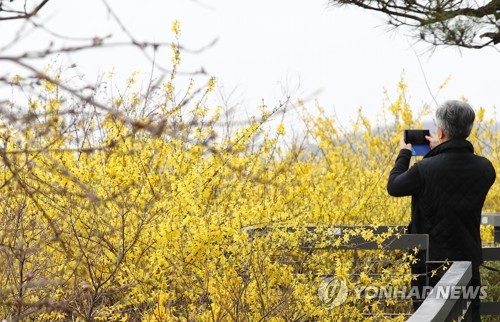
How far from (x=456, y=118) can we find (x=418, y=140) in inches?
13.7

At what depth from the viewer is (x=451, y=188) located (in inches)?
147

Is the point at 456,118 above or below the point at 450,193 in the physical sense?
above

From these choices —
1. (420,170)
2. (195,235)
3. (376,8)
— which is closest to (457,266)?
(420,170)

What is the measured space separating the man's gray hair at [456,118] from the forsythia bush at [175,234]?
2.51 ft

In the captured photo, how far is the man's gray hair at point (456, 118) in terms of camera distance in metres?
3.76

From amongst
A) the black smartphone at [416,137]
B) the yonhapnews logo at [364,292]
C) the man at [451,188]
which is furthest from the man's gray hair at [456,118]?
the yonhapnews logo at [364,292]

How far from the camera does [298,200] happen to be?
5809 millimetres

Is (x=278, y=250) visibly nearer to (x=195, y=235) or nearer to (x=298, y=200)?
(x=195, y=235)

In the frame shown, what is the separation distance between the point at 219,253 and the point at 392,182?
3.45ft

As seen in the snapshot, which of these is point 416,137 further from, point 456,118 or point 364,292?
point 364,292

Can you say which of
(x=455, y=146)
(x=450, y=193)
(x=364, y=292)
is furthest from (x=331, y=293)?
(x=455, y=146)

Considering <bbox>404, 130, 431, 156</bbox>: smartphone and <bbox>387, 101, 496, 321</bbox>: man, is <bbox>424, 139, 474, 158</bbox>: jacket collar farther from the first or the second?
<bbox>404, 130, 431, 156</bbox>: smartphone

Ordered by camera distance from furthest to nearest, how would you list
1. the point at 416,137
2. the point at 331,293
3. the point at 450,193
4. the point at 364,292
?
1. the point at 364,292
2. the point at 331,293
3. the point at 416,137
4. the point at 450,193

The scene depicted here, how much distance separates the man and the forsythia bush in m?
0.42
